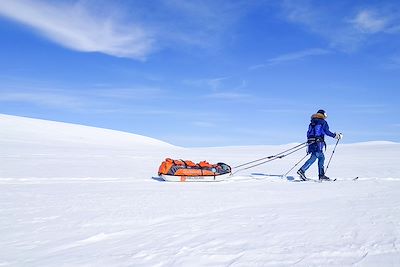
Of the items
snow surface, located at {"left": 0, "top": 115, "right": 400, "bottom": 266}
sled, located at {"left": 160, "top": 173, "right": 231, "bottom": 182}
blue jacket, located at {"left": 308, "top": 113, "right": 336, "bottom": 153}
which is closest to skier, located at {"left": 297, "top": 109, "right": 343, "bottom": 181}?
blue jacket, located at {"left": 308, "top": 113, "right": 336, "bottom": 153}

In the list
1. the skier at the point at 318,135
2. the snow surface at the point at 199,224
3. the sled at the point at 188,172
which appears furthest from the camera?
the skier at the point at 318,135

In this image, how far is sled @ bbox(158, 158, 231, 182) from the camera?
9.33 m

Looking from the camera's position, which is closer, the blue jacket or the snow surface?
the snow surface

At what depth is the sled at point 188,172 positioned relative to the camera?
9328mm

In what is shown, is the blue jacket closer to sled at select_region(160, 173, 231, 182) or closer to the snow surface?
the snow surface

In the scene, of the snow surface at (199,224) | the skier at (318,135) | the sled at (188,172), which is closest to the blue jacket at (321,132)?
the skier at (318,135)

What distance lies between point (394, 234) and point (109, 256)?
9.33ft

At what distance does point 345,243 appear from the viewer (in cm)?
353

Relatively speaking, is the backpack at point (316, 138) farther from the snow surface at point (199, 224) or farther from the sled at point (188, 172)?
the sled at point (188, 172)

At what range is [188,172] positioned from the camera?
9.34 metres

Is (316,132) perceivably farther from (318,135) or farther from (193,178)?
(193,178)

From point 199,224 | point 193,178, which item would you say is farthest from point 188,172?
point 199,224

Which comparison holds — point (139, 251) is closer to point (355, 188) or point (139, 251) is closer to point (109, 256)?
point (109, 256)

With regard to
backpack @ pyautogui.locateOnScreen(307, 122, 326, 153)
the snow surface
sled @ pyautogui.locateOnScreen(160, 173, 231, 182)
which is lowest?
the snow surface
